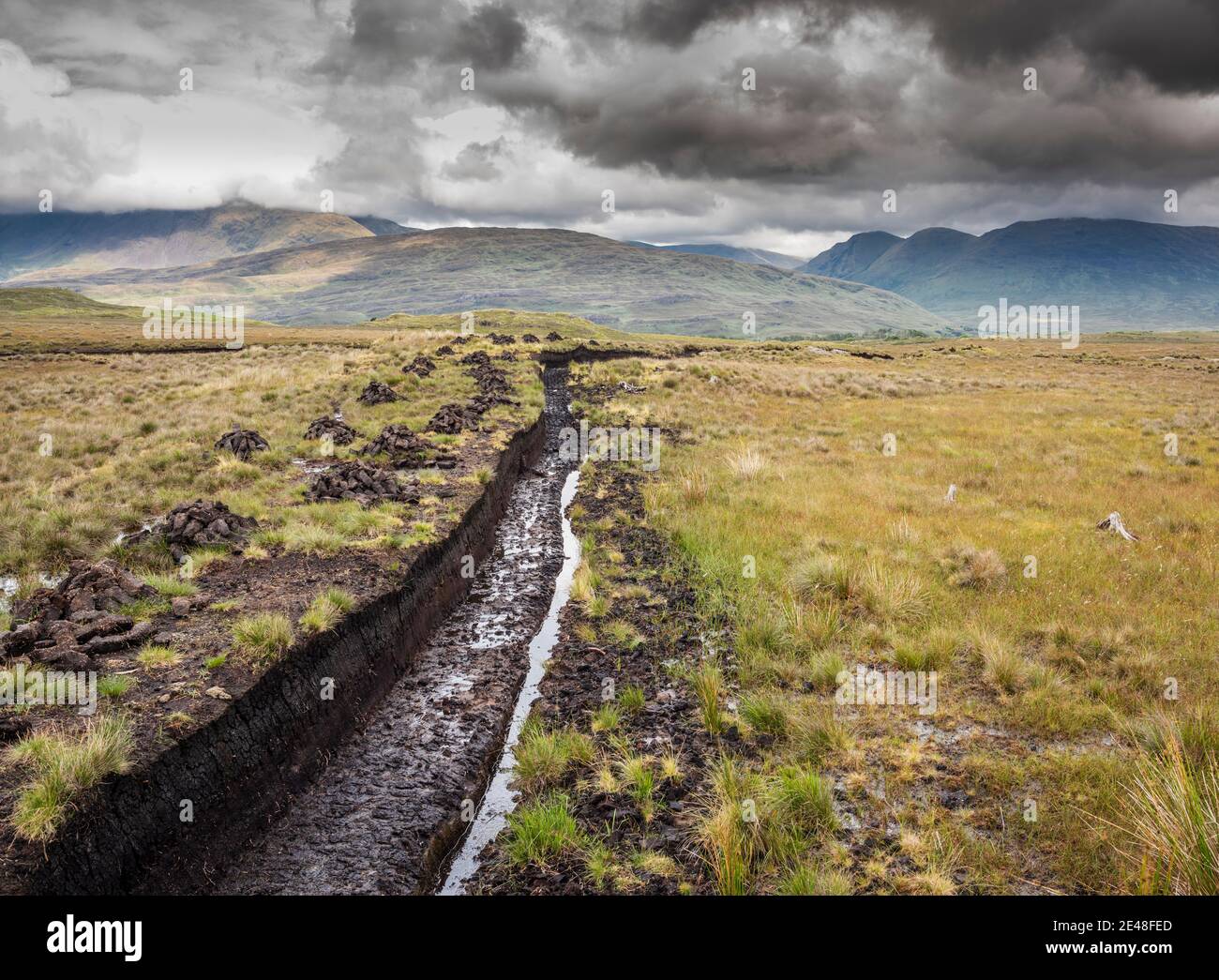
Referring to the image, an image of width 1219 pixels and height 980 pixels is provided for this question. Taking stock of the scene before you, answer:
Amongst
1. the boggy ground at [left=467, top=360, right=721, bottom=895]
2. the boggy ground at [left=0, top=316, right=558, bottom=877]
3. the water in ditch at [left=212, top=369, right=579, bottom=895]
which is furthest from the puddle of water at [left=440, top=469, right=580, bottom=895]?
the boggy ground at [left=0, top=316, right=558, bottom=877]

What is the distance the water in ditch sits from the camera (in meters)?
6.95

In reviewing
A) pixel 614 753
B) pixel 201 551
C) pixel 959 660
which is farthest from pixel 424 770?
pixel 959 660

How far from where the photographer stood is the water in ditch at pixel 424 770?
274 inches

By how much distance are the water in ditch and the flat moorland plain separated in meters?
2.63

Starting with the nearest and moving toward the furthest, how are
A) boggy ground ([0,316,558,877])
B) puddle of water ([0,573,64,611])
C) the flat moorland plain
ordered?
the flat moorland plain → boggy ground ([0,316,558,877]) → puddle of water ([0,573,64,611])

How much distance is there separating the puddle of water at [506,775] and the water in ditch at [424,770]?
0.08ft

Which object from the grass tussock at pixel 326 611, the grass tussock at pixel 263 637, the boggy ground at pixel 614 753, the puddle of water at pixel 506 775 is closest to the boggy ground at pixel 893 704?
the boggy ground at pixel 614 753

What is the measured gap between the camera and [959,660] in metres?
9.72

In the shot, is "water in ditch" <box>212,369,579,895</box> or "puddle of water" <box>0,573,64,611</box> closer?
"water in ditch" <box>212,369,579,895</box>

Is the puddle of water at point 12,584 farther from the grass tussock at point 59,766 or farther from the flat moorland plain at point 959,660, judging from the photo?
the flat moorland plain at point 959,660

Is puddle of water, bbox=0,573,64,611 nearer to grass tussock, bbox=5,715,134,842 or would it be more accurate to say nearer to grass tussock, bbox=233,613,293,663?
grass tussock, bbox=233,613,293,663

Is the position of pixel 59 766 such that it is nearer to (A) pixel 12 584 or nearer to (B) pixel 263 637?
(B) pixel 263 637
